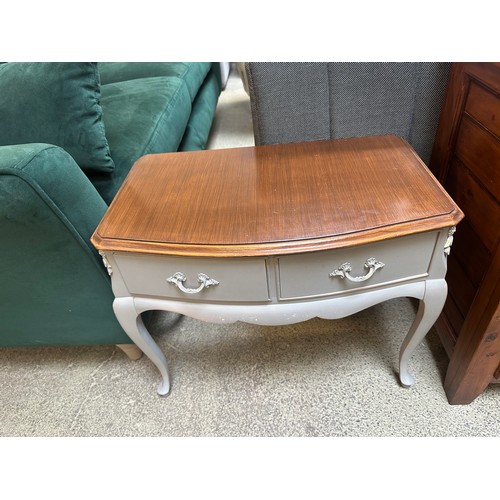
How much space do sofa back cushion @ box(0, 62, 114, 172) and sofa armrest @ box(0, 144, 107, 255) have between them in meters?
0.15

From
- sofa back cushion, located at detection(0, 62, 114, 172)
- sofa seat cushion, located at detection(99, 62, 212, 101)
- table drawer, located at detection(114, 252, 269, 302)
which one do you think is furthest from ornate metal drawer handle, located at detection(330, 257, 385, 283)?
sofa seat cushion, located at detection(99, 62, 212, 101)

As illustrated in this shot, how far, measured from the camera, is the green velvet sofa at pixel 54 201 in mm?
700

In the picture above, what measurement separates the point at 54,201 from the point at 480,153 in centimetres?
92

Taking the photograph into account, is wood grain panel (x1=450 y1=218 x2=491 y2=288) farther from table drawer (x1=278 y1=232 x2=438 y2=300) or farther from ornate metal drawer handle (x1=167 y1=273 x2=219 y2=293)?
ornate metal drawer handle (x1=167 y1=273 x2=219 y2=293)

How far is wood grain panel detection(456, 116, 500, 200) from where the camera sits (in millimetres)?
708

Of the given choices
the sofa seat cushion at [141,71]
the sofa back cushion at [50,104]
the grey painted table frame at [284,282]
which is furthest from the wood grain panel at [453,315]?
the sofa seat cushion at [141,71]

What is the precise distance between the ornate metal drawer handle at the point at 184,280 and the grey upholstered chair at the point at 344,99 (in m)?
0.47

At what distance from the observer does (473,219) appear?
0.81 metres

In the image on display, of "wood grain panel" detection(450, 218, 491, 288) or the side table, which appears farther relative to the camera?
"wood grain panel" detection(450, 218, 491, 288)

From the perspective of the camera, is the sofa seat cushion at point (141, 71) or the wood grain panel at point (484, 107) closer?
the wood grain panel at point (484, 107)

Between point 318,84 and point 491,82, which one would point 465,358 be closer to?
point 491,82

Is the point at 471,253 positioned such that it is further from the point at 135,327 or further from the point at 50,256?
the point at 50,256

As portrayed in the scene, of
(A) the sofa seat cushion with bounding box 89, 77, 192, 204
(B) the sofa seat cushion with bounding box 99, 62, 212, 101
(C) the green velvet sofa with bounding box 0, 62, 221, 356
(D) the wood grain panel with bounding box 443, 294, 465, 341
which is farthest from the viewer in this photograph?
(B) the sofa seat cushion with bounding box 99, 62, 212, 101

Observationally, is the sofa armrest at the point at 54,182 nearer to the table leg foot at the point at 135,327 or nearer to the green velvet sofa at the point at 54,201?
the green velvet sofa at the point at 54,201
